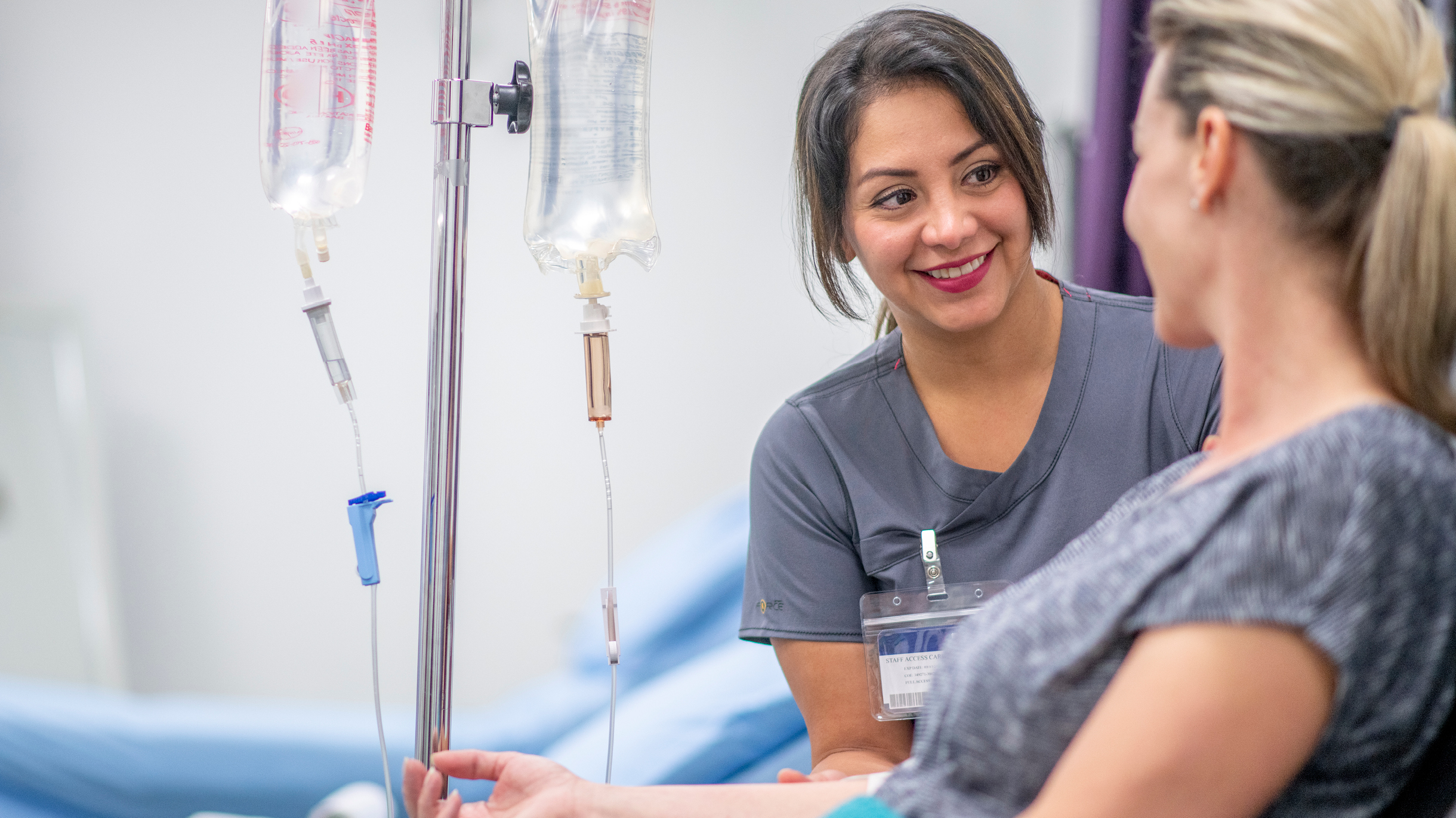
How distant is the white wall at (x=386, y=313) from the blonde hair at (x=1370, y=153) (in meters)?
1.91

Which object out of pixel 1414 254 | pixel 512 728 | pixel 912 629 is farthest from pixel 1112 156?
pixel 1414 254

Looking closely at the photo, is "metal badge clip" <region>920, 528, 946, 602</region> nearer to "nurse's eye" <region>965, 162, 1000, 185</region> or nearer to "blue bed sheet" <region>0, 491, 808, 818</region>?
"nurse's eye" <region>965, 162, 1000, 185</region>

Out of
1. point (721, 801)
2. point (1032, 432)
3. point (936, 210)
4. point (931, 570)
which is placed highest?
point (936, 210)

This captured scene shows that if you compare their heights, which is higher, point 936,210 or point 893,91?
point 893,91

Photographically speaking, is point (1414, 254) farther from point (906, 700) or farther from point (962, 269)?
point (906, 700)

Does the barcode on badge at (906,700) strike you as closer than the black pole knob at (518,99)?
No

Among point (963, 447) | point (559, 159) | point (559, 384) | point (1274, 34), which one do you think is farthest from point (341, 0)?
point (559, 384)

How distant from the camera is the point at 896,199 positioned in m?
1.24

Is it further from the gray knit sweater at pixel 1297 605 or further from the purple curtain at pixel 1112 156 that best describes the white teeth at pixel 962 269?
the purple curtain at pixel 1112 156

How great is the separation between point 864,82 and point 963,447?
1.46 feet

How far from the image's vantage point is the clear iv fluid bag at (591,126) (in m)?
0.92

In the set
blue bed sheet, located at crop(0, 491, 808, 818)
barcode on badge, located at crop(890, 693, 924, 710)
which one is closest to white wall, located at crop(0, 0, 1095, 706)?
blue bed sheet, located at crop(0, 491, 808, 818)

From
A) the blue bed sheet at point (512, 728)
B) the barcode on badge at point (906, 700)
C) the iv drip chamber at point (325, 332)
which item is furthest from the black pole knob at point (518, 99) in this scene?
the blue bed sheet at point (512, 728)

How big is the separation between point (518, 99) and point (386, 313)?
1736 mm
